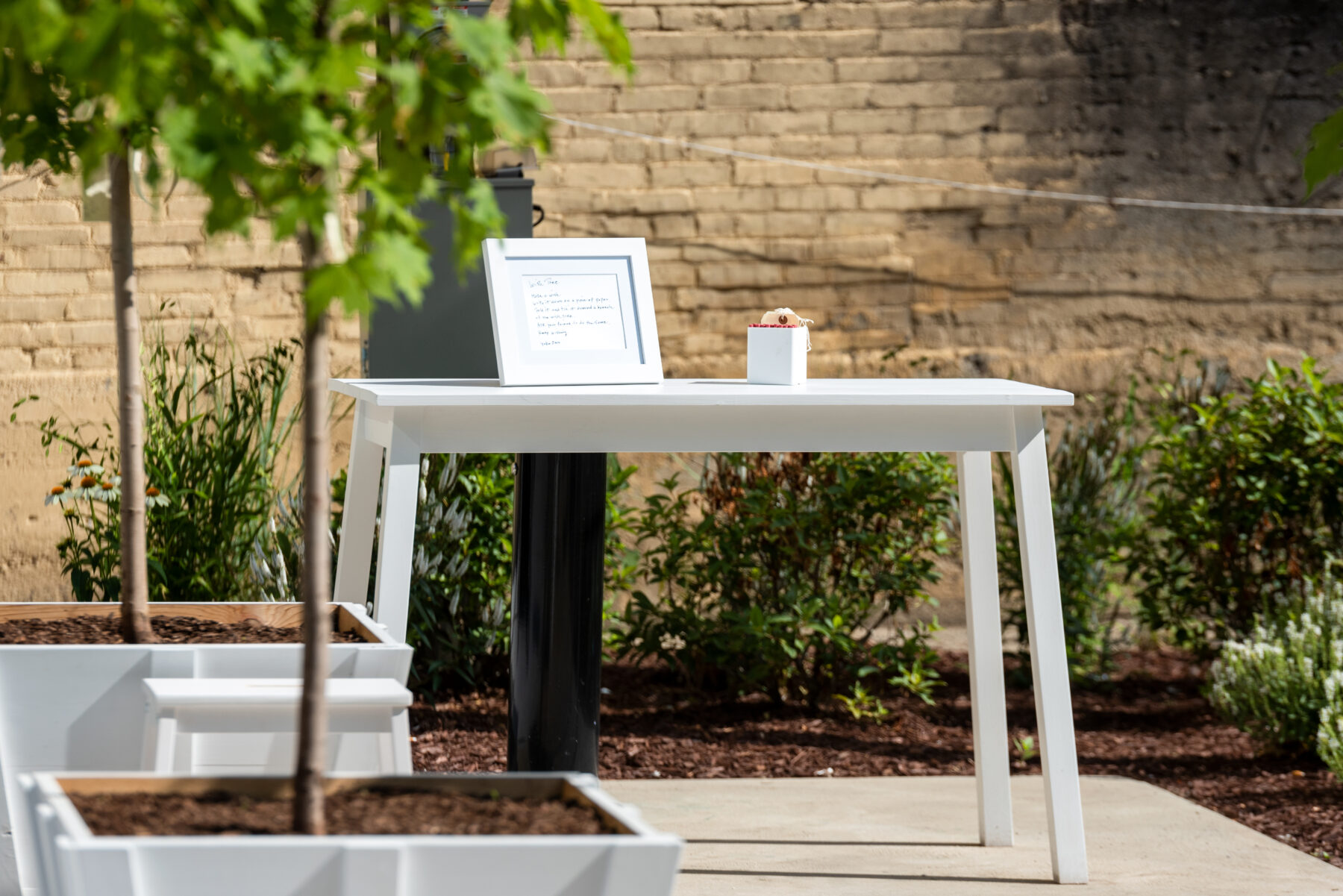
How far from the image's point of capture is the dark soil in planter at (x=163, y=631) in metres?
1.57

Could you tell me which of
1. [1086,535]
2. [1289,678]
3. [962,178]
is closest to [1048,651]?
[1289,678]

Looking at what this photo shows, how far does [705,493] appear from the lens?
153 inches

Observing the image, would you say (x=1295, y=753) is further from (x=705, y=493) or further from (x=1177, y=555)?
(x=705, y=493)

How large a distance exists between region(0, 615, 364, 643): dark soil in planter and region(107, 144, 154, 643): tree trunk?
4 centimetres

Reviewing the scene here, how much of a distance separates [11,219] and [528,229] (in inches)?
90.3

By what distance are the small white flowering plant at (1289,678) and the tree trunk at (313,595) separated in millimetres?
2619

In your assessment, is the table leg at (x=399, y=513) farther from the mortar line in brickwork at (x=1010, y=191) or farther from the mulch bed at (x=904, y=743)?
the mortar line in brickwork at (x=1010, y=191)

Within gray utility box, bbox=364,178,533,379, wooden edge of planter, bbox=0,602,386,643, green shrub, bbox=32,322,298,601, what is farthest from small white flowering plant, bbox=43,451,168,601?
wooden edge of planter, bbox=0,602,386,643

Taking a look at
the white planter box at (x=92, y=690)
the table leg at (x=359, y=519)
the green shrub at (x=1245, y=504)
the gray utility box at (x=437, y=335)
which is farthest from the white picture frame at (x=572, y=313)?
the green shrub at (x=1245, y=504)

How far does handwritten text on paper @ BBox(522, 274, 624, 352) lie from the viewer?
7.69 ft

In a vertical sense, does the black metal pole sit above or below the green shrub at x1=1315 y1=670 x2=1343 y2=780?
above

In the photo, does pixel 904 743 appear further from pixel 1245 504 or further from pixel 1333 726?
pixel 1245 504

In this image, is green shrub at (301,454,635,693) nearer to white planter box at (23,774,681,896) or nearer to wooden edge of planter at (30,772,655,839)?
wooden edge of planter at (30,772,655,839)

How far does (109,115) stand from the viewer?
1.46m
